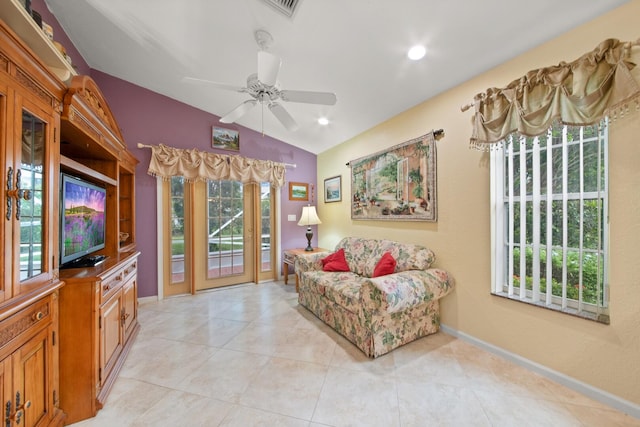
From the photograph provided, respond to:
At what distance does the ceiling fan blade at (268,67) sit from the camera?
5.21 feet

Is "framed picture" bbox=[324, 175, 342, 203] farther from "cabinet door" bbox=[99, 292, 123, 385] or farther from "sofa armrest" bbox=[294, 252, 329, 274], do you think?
"cabinet door" bbox=[99, 292, 123, 385]

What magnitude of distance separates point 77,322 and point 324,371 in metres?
1.64

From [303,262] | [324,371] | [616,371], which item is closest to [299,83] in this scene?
[303,262]

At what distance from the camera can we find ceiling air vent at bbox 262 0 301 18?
64.6 inches

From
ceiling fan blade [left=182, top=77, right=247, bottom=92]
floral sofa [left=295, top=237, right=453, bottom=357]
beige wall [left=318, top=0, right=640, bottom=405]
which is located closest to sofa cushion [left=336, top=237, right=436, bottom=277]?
floral sofa [left=295, top=237, right=453, bottom=357]

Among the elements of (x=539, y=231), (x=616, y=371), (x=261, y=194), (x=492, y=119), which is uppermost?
(x=492, y=119)

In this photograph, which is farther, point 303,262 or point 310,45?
point 303,262

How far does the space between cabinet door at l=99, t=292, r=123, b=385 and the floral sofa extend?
5.72 feet

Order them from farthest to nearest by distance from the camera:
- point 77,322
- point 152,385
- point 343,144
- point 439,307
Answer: point 343,144, point 439,307, point 152,385, point 77,322

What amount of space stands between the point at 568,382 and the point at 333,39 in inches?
119

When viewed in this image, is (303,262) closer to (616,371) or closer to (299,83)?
(299,83)

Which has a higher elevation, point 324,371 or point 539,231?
point 539,231

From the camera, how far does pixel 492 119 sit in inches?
75.7

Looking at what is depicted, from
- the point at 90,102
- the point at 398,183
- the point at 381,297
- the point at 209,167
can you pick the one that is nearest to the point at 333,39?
the point at 398,183
